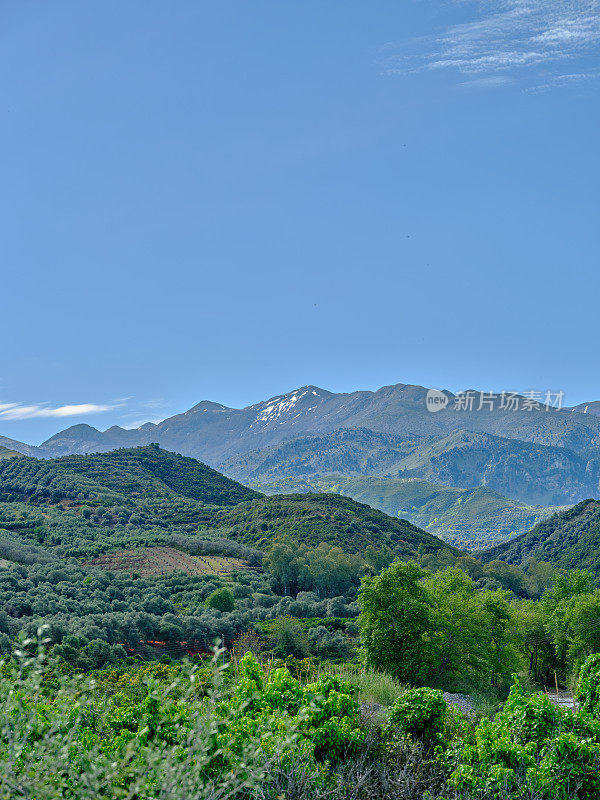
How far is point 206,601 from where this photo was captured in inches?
2224

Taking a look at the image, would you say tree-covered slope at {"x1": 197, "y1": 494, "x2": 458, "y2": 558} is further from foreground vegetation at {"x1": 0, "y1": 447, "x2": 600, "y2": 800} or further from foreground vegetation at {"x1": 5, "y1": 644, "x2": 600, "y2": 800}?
foreground vegetation at {"x1": 5, "y1": 644, "x2": 600, "y2": 800}

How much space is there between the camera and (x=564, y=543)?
143 meters

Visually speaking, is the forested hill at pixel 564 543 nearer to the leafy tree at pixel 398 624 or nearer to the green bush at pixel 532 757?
the leafy tree at pixel 398 624

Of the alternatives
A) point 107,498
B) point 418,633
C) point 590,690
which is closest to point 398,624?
point 418,633

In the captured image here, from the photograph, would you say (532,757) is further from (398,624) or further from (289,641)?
(289,641)

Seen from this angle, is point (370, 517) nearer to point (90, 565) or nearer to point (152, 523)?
point (152, 523)

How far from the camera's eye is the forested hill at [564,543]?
12636cm

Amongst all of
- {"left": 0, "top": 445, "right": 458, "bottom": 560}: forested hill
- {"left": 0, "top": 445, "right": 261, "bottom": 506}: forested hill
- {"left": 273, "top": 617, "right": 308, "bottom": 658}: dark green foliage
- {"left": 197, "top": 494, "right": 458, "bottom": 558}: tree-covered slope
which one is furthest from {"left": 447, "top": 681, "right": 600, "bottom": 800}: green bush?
{"left": 0, "top": 445, "right": 261, "bottom": 506}: forested hill

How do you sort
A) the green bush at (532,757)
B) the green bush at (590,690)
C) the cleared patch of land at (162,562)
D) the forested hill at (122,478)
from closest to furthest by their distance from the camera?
the green bush at (532,757) → the green bush at (590,690) → the cleared patch of land at (162,562) → the forested hill at (122,478)

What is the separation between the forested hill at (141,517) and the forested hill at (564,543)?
28572 millimetres

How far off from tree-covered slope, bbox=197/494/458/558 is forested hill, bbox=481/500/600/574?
1137 inches

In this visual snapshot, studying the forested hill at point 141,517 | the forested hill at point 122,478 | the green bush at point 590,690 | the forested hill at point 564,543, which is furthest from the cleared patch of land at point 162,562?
the forested hill at point 564,543

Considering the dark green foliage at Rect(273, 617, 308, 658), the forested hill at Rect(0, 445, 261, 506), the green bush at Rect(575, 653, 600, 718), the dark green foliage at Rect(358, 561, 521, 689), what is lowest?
the dark green foliage at Rect(273, 617, 308, 658)

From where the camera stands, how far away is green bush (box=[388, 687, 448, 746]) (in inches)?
532
